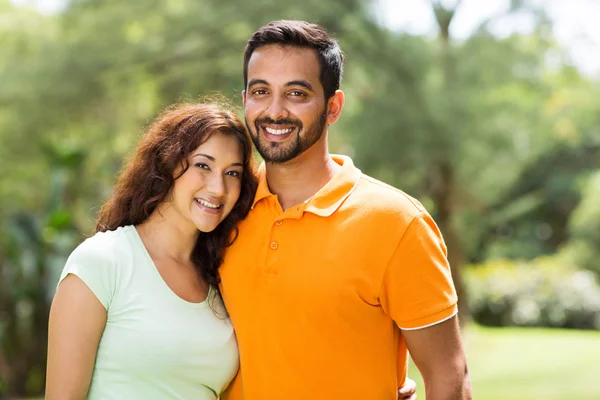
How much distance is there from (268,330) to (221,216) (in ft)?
1.56

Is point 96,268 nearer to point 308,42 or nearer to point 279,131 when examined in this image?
point 279,131

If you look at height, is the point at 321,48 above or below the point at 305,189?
above

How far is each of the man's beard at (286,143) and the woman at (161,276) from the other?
5.7 inches

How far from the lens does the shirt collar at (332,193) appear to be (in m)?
2.73

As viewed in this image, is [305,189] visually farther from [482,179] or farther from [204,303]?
[482,179]

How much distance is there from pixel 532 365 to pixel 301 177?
10026mm

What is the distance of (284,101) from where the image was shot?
2.79 m

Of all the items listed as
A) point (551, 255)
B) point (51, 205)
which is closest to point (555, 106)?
point (551, 255)

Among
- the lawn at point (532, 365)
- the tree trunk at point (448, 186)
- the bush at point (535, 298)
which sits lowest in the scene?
the bush at point (535, 298)

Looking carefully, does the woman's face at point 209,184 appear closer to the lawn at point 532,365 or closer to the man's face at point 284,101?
the man's face at point 284,101

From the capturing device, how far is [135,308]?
2.70 m

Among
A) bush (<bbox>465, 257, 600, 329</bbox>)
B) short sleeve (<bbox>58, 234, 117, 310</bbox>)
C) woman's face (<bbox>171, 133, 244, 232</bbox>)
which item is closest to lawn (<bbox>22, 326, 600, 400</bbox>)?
bush (<bbox>465, 257, 600, 329</bbox>)

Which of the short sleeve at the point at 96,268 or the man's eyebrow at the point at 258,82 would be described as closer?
the short sleeve at the point at 96,268

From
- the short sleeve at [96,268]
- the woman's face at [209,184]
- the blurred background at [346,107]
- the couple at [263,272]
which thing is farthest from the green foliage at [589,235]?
the short sleeve at [96,268]
